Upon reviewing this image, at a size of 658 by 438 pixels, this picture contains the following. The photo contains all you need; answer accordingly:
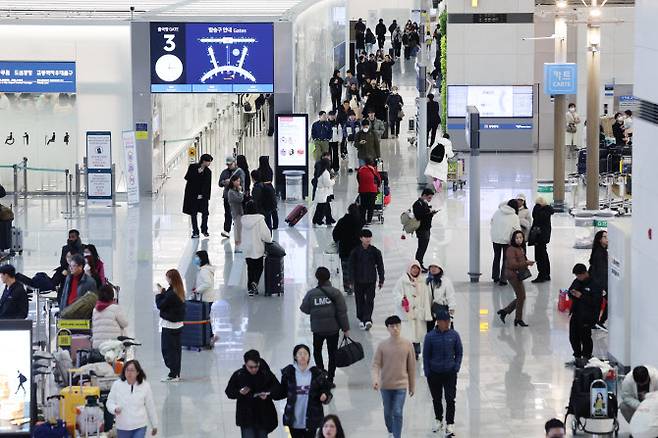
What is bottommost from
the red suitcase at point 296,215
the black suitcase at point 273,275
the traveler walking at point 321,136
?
the black suitcase at point 273,275

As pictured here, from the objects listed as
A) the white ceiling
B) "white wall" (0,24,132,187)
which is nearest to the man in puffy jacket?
the white ceiling

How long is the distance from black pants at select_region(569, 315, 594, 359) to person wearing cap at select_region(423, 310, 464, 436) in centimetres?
310

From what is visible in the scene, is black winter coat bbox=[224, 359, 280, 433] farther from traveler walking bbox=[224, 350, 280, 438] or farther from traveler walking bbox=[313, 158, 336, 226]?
traveler walking bbox=[313, 158, 336, 226]

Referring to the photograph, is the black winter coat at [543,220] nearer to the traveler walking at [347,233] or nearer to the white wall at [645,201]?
the traveler walking at [347,233]

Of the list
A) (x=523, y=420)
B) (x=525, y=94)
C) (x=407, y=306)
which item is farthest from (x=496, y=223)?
(x=525, y=94)

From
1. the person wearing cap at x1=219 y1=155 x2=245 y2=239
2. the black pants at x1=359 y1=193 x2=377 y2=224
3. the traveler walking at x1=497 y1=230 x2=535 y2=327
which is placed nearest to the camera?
the traveler walking at x1=497 y1=230 x2=535 y2=327

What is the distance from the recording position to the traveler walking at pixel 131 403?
44.4 feet

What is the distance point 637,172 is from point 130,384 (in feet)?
21.3

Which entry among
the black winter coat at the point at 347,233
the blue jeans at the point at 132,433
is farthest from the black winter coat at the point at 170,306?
the black winter coat at the point at 347,233

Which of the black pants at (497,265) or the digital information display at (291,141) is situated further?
the digital information display at (291,141)

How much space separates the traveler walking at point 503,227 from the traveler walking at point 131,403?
954 centimetres

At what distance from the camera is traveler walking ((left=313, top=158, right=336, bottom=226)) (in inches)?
1096

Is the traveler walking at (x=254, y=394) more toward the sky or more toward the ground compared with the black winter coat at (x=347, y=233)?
more toward the ground

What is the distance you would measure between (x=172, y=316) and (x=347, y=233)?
16.1ft
